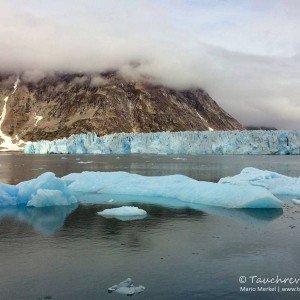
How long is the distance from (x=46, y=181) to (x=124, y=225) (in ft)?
23.2

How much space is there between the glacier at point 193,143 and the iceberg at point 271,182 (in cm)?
5566

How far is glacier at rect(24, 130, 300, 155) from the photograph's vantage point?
3369 inches

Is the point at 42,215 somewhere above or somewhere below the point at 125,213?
below

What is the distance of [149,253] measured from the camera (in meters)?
12.1

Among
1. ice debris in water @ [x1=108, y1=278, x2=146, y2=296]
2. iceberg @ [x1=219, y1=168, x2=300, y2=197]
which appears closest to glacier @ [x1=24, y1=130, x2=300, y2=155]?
iceberg @ [x1=219, y1=168, x2=300, y2=197]

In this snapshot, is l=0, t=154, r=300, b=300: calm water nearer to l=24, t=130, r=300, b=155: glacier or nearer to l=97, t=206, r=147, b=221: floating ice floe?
l=97, t=206, r=147, b=221: floating ice floe

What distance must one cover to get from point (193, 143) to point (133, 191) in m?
68.0

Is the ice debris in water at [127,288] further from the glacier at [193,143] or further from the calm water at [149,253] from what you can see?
the glacier at [193,143]

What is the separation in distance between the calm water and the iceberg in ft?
25.3

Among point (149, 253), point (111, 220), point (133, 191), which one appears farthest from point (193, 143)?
point (149, 253)

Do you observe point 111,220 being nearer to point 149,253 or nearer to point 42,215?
point 42,215

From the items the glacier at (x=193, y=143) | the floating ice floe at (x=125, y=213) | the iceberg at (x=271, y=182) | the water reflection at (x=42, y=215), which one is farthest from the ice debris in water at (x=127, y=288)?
the glacier at (x=193, y=143)

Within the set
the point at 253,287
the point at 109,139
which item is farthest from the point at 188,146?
the point at 253,287

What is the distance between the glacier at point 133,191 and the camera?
2022 centimetres
